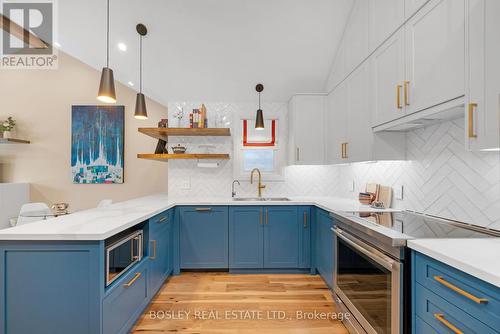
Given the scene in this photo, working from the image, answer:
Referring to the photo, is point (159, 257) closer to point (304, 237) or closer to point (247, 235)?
point (247, 235)

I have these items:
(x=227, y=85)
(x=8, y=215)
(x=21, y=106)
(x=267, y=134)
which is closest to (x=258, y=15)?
(x=227, y=85)

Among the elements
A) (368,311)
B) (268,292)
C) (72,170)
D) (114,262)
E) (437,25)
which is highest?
(437,25)

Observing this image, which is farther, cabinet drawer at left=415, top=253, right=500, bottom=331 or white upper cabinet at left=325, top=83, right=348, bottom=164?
white upper cabinet at left=325, top=83, right=348, bottom=164

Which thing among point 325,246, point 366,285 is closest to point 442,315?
point 366,285

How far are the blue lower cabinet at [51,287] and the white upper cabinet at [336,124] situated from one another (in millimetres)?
2534

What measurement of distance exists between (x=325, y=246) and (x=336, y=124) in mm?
1444

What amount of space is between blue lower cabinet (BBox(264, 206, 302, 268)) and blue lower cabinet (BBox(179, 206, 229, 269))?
1.69 ft

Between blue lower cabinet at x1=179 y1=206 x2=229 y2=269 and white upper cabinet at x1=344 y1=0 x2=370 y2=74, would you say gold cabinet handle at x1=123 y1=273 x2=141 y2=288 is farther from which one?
white upper cabinet at x1=344 y1=0 x2=370 y2=74

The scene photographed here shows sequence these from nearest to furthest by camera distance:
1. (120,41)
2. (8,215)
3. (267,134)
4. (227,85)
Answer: (120,41) → (227,85) → (267,134) → (8,215)

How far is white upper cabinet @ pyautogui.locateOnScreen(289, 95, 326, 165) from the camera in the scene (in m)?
3.35

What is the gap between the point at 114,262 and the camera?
165 centimetres

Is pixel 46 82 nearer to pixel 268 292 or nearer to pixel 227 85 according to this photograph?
pixel 227 85

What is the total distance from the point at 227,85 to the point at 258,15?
1019 mm

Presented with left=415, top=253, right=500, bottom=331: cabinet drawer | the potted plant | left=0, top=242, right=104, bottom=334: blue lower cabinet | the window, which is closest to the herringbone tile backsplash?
the window
